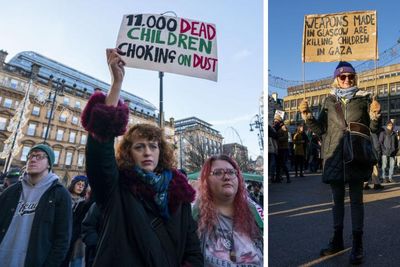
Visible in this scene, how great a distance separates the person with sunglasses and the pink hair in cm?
79

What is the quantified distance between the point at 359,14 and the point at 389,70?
2.35 m

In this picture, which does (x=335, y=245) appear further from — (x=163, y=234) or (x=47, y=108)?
(x=47, y=108)

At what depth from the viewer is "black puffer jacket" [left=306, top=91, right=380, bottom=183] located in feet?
8.02

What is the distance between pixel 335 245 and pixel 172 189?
146 cm

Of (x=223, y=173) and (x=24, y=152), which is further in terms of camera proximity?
(x=24, y=152)

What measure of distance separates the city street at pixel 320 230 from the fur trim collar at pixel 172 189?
2.41 feet

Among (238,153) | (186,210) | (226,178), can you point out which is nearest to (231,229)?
(226,178)

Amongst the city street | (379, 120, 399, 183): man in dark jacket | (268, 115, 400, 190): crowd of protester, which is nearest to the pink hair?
the city street

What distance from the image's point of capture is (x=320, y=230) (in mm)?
2760

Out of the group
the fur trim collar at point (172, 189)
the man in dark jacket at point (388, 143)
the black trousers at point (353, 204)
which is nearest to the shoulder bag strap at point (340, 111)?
the black trousers at point (353, 204)

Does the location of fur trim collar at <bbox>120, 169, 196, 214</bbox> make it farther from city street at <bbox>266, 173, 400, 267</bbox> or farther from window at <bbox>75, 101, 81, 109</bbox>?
window at <bbox>75, 101, 81, 109</bbox>

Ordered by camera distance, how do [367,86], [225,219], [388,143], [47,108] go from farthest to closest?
[388,143], [367,86], [47,108], [225,219]

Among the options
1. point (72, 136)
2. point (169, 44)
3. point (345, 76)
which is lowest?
point (72, 136)

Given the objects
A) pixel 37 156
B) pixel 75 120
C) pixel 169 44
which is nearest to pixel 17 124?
pixel 75 120
